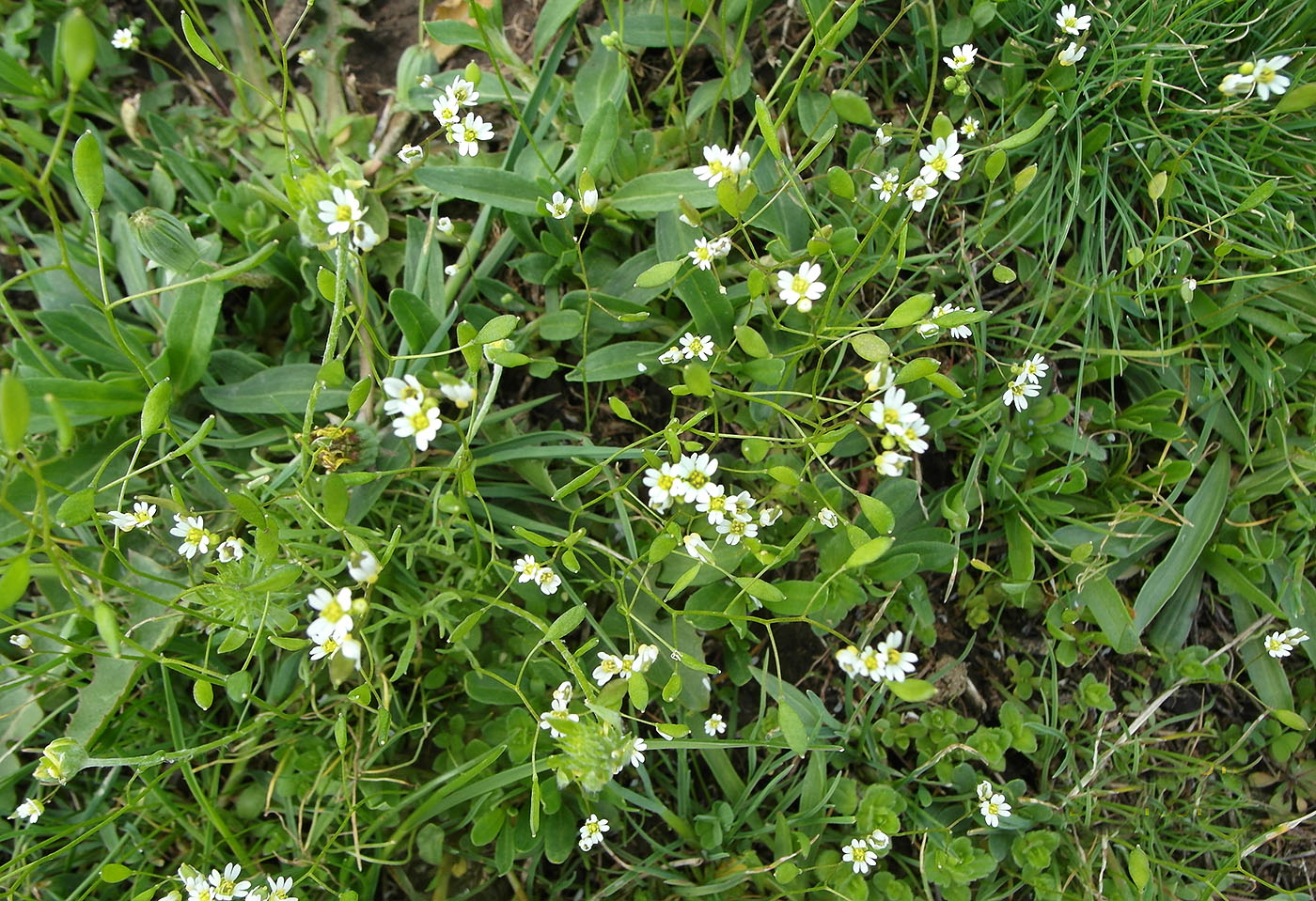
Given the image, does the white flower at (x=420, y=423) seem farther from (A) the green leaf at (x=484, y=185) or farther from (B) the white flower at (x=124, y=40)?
(B) the white flower at (x=124, y=40)

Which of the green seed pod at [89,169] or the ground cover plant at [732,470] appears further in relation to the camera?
the ground cover plant at [732,470]

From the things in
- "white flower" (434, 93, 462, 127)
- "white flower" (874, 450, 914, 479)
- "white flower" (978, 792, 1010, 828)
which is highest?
"white flower" (434, 93, 462, 127)

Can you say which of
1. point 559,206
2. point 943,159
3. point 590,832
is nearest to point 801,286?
point 943,159

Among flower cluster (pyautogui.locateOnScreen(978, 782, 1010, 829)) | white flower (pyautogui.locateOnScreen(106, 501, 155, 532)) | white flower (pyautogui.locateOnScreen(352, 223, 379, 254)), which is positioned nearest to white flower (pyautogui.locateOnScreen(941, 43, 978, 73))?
white flower (pyautogui.locateOnScreen(352, 223, 379, 254))

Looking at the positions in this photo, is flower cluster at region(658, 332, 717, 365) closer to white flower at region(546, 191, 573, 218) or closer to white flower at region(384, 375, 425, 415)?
white flower at region(546, 191, 573, 218)

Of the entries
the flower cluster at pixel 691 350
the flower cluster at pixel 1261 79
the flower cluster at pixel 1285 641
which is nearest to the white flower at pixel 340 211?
the flower cluster at pixel 691 350

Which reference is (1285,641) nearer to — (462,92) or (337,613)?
(337,613)

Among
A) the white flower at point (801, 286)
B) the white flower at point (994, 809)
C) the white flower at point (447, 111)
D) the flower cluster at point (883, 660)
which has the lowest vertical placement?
the white flower at point (994, 809)
